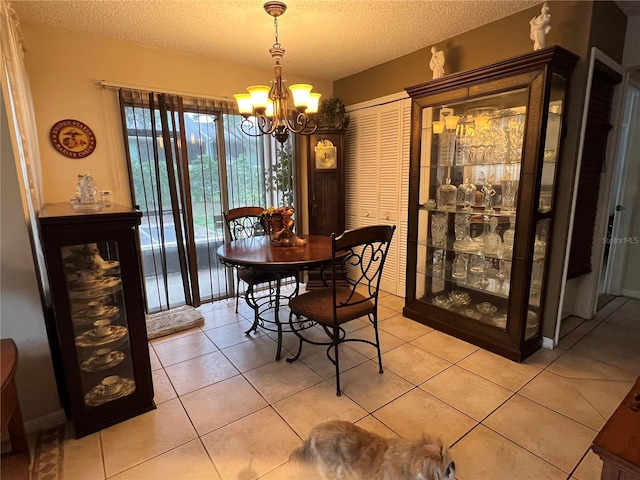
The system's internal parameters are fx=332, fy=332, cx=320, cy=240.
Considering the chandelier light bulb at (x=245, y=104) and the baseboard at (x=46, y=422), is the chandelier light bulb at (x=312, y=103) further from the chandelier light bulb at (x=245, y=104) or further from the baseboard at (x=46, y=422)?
the baseboard at (x=46, y=422)

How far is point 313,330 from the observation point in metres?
3.00

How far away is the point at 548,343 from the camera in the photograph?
261 cm

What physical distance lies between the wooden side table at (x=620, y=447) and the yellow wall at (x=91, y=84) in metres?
3.44

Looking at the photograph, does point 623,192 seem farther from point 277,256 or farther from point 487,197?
point 277,256

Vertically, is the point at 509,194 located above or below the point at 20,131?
below

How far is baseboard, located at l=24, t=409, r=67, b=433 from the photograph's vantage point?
1.79 metres

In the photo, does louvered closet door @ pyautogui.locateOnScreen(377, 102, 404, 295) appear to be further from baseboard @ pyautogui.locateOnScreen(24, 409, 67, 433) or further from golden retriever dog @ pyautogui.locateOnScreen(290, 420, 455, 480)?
baseboard @ pyautogui.locateOnScreen(24, 409, 67, 433)

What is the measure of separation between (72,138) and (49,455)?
2.31m

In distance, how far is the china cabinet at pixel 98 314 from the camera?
1660 mm

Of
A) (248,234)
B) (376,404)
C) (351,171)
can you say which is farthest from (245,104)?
(376,404)

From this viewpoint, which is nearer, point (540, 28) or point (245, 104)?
point (540, 28)

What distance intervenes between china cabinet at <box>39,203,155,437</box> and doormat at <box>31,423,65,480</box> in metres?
0.10

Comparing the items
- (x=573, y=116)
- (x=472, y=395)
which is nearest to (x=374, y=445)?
(x=472, y=395)

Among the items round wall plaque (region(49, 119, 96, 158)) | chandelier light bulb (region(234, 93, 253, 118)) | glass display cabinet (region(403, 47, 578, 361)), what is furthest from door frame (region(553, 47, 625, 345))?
round wall plaque (region(49, 119, 96, 158))
